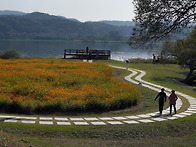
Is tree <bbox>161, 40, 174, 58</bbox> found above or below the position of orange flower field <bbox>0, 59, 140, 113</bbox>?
above

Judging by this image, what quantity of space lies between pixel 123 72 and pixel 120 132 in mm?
25488

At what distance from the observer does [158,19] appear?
15.9 meters

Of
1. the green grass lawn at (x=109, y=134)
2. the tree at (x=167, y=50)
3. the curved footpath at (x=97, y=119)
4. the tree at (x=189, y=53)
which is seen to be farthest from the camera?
the tree at (x=167, y=50)

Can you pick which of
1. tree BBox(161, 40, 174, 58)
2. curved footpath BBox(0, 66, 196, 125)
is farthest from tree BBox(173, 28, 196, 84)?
curved footpath BBox(0, 66, 196, 125)

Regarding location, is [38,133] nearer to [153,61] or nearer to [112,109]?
[112,109]

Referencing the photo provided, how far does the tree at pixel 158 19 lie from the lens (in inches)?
603

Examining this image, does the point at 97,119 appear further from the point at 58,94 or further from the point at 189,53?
the point at 189,53

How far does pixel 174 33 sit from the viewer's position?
16766 millimetres

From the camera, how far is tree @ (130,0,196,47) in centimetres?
1532

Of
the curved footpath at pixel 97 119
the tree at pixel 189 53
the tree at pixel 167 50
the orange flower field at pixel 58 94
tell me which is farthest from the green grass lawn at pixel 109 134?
the tree at pixel 167 50

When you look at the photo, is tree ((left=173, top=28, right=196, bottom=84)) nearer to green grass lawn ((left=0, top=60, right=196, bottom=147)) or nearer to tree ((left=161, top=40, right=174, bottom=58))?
tree ((left=161, top=40, right=174, bottom=58))

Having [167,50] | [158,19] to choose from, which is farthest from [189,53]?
[158,19]

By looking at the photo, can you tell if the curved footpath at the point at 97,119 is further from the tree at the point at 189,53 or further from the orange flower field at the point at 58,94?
the tree at the point at 189,53

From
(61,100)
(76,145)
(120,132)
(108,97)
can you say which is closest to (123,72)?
(108,97)
